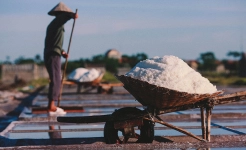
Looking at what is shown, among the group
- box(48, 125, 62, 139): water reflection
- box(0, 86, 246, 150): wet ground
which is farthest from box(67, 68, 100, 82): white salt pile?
box(48, 125, 62, 139): water reflection

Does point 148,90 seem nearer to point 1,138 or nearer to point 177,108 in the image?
point 177,108

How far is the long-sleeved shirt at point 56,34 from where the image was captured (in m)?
5.30

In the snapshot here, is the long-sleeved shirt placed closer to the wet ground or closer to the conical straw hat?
the conical straw hat

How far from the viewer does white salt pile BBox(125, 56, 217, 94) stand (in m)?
3.11

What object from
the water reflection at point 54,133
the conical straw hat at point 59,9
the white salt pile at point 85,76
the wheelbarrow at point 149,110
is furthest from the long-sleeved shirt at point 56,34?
the white salt pile at point 85,76

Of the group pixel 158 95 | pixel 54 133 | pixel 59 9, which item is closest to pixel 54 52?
pixel 59 9

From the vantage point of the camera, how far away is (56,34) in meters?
5.33

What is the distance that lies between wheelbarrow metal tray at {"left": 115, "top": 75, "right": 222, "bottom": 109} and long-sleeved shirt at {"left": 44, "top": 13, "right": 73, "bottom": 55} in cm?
216

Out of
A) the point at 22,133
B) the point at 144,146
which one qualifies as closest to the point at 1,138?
the point at 22,133

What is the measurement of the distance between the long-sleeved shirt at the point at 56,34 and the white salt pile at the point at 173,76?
86.3 inches

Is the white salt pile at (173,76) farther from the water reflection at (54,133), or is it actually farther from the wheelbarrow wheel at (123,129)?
the water reflection at (54,133)

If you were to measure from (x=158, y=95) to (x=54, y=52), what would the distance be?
243cm

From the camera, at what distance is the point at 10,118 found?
601 cm

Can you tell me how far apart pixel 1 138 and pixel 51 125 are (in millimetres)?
913
